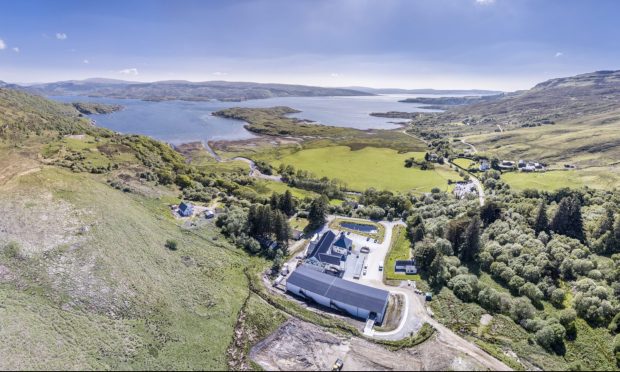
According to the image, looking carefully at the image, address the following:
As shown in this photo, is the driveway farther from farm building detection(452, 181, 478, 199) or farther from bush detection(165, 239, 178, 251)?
farm building detection(452, 181, 478, 199)

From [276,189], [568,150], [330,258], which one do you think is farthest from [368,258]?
[568,150]

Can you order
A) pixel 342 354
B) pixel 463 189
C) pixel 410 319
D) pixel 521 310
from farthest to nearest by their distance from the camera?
1. pixel 463 189
2. pixel 410 319
3. pixel 521 310
4. pixel 342 354

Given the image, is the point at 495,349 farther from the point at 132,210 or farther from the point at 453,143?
the point at 453,143

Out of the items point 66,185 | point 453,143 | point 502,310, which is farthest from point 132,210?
point 453,143

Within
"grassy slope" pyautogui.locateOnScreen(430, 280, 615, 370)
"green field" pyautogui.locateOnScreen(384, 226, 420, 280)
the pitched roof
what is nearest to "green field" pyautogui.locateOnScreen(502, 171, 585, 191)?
"green field" pyautogui.locateOnScreen(384, 226, 420, 280)

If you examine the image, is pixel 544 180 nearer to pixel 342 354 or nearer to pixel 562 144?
pixel 562 144

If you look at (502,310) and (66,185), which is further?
(66,185)
